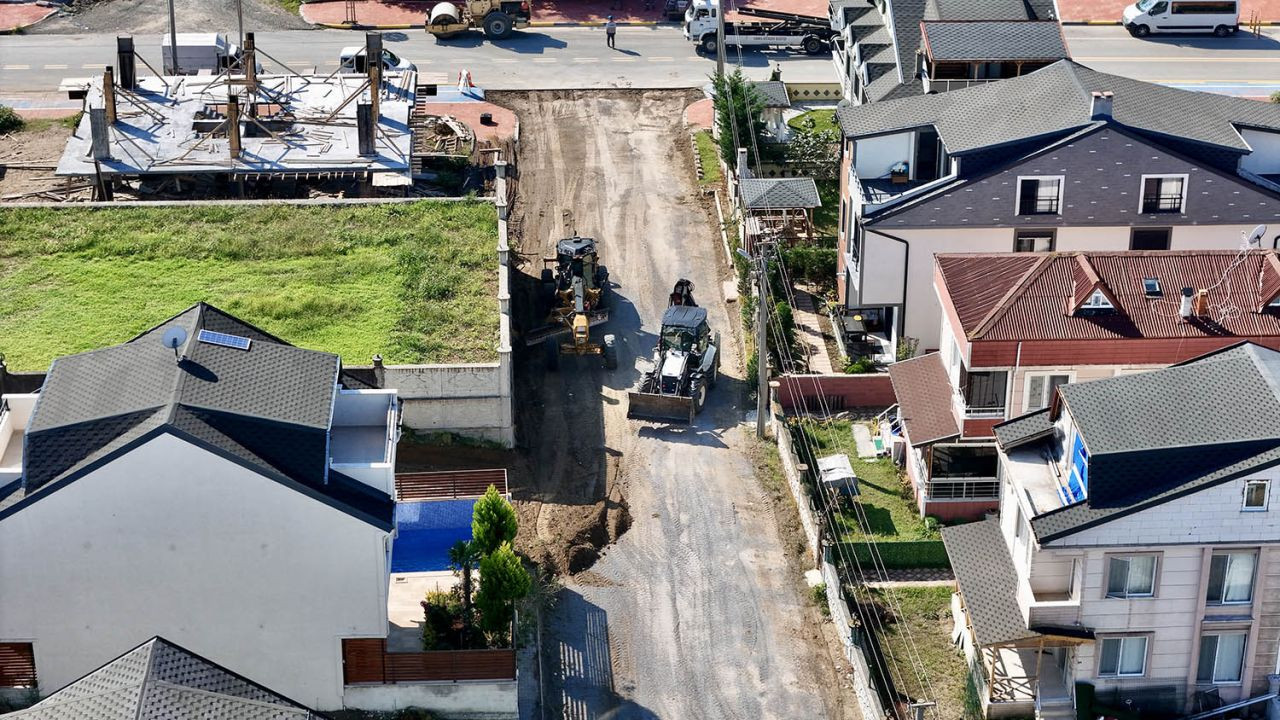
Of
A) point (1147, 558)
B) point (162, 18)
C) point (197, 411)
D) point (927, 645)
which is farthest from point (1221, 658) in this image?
point (162, 18)

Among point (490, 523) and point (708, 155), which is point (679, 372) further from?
point (708, 155)

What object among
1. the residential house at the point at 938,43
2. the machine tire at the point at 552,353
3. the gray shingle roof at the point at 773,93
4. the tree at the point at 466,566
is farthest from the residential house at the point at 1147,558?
the gray shingle roof at the point at 773,93

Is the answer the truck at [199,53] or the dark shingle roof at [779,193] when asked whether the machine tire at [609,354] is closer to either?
the dark shingle roof at [779,193]

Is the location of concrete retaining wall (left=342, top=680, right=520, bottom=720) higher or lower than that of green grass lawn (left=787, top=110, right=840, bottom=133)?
lower

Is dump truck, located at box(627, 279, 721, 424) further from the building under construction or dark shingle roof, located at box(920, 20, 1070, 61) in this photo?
the building under construction

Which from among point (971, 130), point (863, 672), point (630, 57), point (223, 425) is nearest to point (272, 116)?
point (630, 57)

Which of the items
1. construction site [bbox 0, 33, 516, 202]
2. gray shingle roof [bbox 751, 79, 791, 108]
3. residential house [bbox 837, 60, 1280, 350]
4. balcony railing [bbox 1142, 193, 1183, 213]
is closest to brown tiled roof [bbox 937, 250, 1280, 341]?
residential house [bbox 837, 60, 1280, 350]
